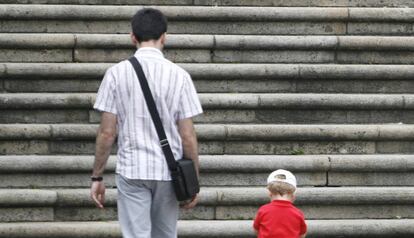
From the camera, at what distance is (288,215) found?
6949 millimetres

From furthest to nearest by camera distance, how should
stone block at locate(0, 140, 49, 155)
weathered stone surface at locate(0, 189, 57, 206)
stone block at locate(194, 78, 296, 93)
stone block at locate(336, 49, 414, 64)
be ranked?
stone block at locate(336, 49, 414, 64)
stone block at locate(194, 78, 296, 93)
stone block at locate(0, 140, 49, 155)
weathered stone surface at locate(0, 189, 57, 206)

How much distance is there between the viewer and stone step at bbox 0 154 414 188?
895cm

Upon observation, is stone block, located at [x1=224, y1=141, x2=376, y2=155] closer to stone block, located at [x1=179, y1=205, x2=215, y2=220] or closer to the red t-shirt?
stone block, located at [x1=179, y1=205, x2=215, y2=220]

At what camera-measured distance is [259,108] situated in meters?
9.73

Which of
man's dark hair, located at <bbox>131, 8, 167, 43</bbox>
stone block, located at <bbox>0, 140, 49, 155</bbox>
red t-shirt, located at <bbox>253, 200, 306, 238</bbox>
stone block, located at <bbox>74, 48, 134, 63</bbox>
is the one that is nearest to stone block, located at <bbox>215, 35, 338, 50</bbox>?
stone block, located at <bbox>74, 48, 134, 63</bbox>

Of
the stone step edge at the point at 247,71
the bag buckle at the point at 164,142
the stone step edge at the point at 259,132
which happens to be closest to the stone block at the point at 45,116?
the stone step edge at the point at 259,132

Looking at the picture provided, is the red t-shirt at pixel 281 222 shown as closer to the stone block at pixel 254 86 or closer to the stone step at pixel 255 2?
the stone block at pixel 254 86

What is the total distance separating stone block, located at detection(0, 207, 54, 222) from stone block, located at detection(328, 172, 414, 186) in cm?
239

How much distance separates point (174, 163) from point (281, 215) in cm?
102

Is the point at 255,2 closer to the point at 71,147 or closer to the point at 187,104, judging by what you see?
the point at 71,147

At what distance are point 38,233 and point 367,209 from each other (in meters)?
2.74

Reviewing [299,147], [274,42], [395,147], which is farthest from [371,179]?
[274,42]

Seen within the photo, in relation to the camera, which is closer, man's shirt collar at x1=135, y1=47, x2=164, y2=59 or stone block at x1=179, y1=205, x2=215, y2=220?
man's shirt collar at x1=135, y1=47, x2=164, y2=59

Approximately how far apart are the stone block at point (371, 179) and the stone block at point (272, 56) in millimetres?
1518
